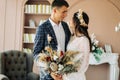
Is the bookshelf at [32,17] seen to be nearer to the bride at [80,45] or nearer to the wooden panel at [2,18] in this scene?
the wooden panel at [2,18]

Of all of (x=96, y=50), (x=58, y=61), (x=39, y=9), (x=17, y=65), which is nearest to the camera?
(x=58, y=61)

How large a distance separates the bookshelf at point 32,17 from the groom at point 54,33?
324 cm

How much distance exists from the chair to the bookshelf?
1.49 meters

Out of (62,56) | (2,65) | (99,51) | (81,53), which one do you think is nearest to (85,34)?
(81,53)

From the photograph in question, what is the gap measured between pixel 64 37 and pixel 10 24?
366 centimetres

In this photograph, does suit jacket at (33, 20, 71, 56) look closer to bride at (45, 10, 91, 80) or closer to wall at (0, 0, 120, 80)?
bride at (45, 10, 91, 80)

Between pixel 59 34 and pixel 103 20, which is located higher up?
pixel 103 20

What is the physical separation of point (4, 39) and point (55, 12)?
3772 mm

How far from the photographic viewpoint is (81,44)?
2123mm

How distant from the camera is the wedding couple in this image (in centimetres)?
212

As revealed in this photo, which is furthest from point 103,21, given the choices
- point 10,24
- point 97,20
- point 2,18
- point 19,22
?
point 2,18

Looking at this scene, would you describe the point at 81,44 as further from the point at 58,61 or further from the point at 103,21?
the point at 103,21

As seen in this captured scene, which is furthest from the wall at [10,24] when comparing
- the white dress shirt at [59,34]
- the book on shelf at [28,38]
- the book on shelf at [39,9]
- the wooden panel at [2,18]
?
the white dress shirt at [59,34]

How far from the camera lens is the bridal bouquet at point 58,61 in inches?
79.1
